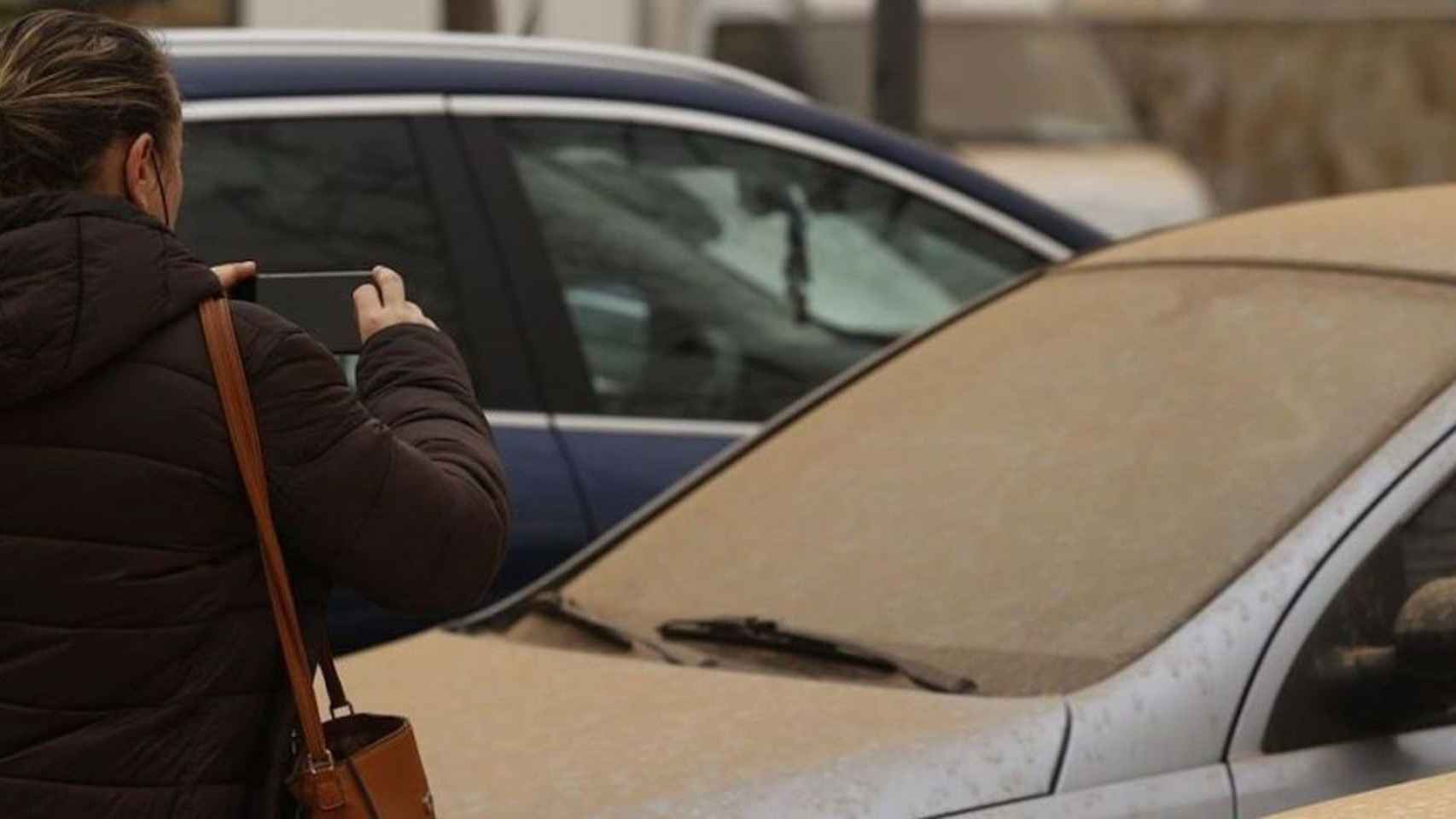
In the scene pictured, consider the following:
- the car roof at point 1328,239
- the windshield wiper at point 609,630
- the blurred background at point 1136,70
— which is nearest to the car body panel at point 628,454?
the windshield wiper at point 609,630

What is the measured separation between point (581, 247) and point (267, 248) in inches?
22.7

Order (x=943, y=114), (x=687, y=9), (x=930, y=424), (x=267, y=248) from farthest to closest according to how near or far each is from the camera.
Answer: (x=943, y=114)
(x=687, y=9)
(x=267, y=248)
(x=930, y=424)

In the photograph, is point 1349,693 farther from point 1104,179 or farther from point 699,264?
point 1104,179

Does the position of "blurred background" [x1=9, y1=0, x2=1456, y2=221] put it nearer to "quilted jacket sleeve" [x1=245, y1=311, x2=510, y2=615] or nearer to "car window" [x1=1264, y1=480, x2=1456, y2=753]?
"car window" [x1=1264, y1=480, x2=1456, y2=753]

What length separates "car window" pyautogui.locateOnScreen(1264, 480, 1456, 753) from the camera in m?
3.57

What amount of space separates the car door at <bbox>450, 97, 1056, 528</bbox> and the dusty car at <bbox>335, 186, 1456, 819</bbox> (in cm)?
86

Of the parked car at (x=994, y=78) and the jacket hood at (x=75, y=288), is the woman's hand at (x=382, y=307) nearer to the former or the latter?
the jacket hood at (x=75, y=288)

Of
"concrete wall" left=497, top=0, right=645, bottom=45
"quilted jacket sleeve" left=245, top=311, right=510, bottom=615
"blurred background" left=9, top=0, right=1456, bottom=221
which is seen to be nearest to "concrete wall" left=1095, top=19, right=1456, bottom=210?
"blurred background" left=9, top=0, right=1456, bottom=221

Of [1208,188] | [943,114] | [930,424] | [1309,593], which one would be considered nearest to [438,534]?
[1309,593]

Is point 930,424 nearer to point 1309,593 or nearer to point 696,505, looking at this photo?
point 696,505

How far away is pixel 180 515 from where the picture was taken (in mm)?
2947

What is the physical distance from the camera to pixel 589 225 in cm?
572

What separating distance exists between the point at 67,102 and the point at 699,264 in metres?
2.93

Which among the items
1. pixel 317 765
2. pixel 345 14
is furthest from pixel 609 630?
pixel 345 14
